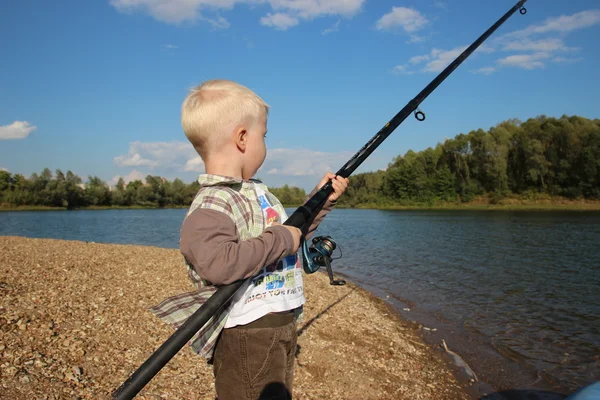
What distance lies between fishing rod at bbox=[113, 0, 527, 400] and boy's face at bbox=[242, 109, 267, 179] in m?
0.32

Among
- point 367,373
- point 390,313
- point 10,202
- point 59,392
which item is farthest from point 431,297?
point 10,202

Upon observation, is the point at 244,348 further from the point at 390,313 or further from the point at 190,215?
the point at 390,313

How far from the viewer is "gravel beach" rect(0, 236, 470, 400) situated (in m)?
4.17

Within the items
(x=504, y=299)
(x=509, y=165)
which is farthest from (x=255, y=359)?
(x=509, y=165)

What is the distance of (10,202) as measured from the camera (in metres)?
90.4

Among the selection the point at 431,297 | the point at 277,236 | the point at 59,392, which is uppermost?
the point at 277,236

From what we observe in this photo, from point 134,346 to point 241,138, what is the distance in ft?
13.7

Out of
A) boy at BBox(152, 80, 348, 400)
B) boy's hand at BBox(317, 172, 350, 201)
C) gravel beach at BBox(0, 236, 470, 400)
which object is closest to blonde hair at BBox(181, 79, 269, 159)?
boy at BBox(152, 80, 348, 400)

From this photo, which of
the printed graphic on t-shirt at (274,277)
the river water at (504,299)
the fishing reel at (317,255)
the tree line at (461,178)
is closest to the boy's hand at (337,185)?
the fishing reel at (317,255)

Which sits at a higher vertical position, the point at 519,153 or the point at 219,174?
the point at 519,153

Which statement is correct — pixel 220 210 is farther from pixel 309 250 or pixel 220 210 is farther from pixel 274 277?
pixel 309 250

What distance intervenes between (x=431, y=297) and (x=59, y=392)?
31.4 ft

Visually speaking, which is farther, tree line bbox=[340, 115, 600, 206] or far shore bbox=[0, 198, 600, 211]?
tree line bbox=[340, 115, 600, 206]

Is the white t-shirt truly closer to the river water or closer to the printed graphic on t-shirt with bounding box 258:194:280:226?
the printed graphic on t-shirt with bounding box 258:194:280:226
